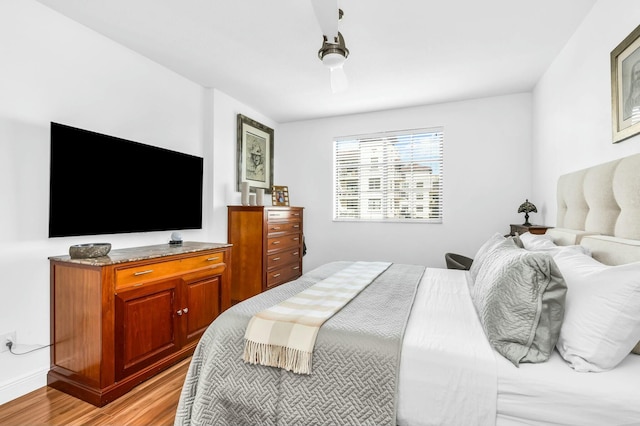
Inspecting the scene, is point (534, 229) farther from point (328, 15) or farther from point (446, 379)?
point (328, 15)

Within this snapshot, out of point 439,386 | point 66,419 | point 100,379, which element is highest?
point 439,386

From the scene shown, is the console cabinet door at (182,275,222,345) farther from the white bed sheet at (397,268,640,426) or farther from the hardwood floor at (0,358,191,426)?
the white bed sheet at (397,268,640,426)

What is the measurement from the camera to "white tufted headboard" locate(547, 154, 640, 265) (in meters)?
1.43

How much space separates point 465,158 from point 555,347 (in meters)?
3.11

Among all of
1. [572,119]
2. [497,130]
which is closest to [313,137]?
[497,130]

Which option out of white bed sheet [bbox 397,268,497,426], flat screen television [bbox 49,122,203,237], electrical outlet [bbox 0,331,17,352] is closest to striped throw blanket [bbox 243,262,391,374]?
white bed sheet [bbox 397,268,497,426]

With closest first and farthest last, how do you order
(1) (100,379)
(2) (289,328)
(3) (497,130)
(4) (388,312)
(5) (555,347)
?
(5) (555,347) → (2) (289,328) → (4) (388,312) → (1) (100,379) → (3) (497,130)

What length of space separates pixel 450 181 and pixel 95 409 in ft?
13.3

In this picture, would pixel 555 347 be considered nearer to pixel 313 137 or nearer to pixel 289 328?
pixel 289 328

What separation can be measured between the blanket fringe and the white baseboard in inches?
68.6

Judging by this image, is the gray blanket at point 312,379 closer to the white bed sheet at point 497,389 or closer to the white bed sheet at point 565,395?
the white bed sheet at point 497,389

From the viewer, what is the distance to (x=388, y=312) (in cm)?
153

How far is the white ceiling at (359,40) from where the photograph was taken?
6.93ft

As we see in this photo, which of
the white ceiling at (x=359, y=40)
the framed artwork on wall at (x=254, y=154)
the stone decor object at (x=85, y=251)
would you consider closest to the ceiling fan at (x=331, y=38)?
the white ceiling at (x=359, y=40)
